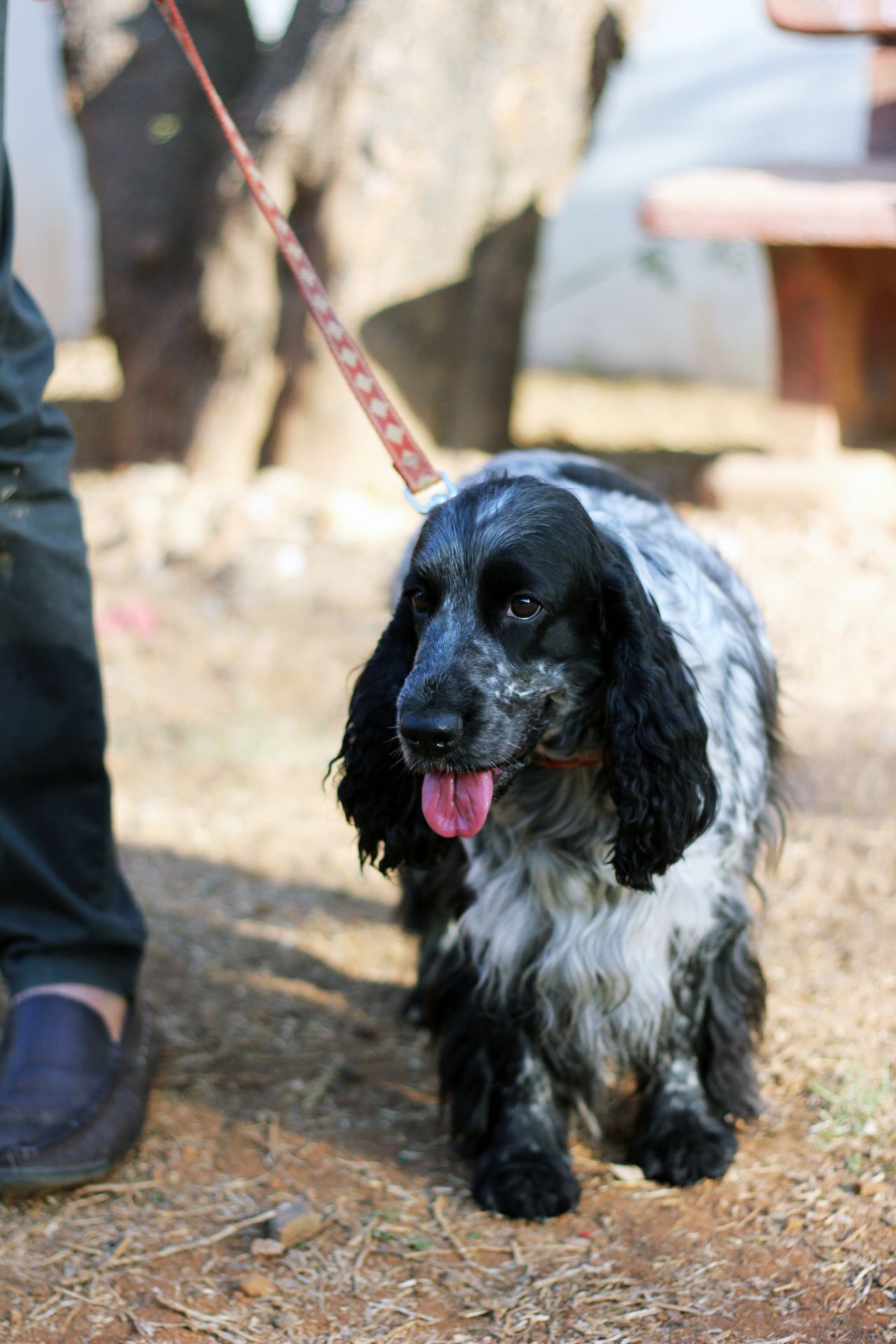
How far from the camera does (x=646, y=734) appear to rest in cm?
235

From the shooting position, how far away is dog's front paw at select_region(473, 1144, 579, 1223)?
2588 mm

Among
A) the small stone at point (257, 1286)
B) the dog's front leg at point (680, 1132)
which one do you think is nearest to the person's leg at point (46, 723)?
the small stone at point (257, 1286)

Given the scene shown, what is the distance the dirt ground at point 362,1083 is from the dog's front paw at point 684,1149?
0.03 metres

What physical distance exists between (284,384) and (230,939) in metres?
3.92

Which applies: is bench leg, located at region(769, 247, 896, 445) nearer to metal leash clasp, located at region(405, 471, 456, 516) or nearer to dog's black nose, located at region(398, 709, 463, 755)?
metal leash clasp, located at region(405, 471, 456, 516)

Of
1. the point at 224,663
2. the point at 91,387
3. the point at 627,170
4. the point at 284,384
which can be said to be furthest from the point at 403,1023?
the point at 627,170

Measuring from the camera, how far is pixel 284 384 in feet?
23.3

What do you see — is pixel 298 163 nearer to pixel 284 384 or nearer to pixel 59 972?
pixel 284 384

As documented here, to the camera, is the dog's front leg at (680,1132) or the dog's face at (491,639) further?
the dog's front leg at (680,1132)

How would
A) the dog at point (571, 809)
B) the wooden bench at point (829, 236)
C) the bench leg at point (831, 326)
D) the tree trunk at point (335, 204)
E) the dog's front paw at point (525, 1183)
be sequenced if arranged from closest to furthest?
the dog at point (571, 809) → the dog's front paw at point (525, 1183) → the wooden bench at point (829, 236) → the bench leg at point (831, 326) → the tree trunk at point (335, 204)

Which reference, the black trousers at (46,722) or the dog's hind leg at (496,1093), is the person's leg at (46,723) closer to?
the black trousers at (46,722)

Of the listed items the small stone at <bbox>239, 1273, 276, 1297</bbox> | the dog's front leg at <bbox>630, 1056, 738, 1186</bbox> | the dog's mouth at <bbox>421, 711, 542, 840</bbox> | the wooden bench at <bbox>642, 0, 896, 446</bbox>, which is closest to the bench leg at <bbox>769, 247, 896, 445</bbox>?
the wooden bench at <bbox>642, 0, 896, 446</bbox>

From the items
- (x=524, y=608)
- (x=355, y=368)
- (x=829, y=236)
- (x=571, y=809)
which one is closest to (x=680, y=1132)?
(x=571, y=809)

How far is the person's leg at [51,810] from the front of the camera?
2682 mm
